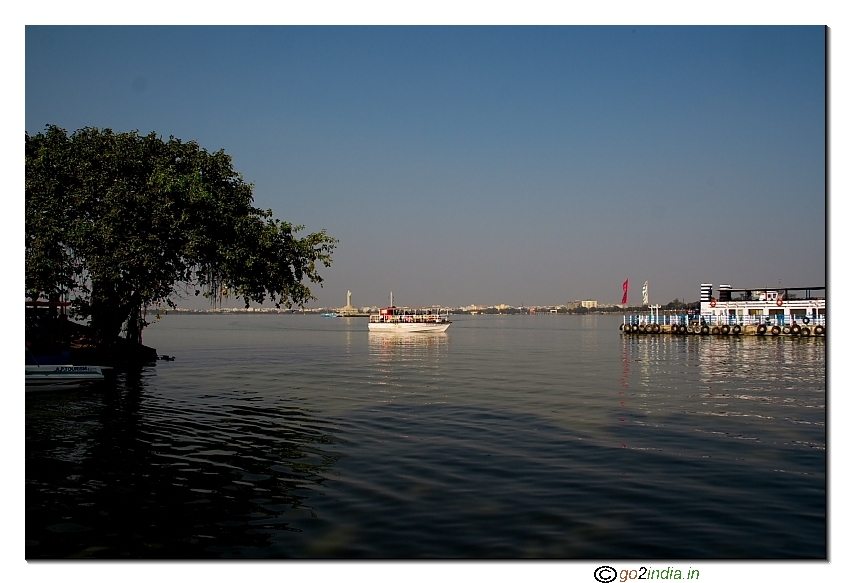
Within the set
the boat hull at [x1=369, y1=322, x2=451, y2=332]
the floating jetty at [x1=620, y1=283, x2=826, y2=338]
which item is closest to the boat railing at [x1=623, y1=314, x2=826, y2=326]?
the floating jetty at [x1=620, y1=283, x2=826, y2=338]

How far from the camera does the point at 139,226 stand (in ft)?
89.9

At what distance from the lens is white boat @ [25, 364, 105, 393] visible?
22.8 meters

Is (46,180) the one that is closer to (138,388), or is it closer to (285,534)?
(138,388)

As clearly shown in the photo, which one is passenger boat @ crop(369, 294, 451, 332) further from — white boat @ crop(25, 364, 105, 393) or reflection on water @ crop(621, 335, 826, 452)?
white boat @ crop(25, 364, 105, 393)

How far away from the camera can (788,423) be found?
19062 millimetres

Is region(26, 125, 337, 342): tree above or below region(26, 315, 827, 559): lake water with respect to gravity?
above

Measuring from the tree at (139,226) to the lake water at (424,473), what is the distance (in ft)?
16.9

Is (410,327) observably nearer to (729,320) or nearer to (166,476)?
(729,320)

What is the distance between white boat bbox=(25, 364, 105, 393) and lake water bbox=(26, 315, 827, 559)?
1.90 feet

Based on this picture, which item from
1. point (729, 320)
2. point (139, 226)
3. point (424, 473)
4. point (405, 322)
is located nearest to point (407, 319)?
point (405, 322)

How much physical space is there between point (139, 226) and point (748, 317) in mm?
70057

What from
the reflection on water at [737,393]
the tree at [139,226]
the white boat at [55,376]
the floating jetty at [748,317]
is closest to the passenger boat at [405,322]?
the floating jetty at [748,317]

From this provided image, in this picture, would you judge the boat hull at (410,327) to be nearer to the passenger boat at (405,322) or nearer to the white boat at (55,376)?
the passenger boat at (405,322)

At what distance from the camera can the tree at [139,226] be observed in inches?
1048
